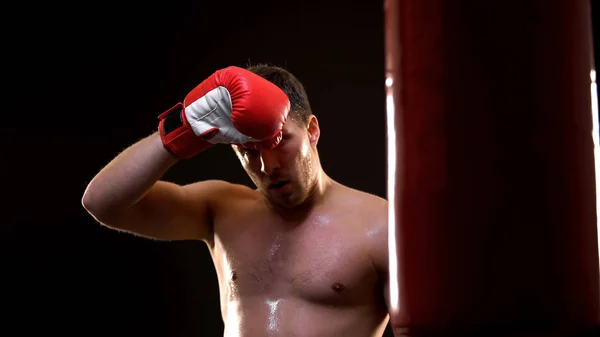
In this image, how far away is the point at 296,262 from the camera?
139 centimetres

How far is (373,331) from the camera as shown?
136cm

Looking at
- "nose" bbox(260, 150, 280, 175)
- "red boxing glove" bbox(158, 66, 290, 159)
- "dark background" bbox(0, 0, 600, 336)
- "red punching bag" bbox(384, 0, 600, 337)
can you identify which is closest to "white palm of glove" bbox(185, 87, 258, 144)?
"red boxing glove" bbox(158, 66, 290, 159)

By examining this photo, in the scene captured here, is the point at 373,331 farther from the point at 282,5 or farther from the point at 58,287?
the point at 282,5

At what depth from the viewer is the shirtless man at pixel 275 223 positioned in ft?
4.00

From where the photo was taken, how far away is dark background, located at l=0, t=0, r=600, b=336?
251 centimetres

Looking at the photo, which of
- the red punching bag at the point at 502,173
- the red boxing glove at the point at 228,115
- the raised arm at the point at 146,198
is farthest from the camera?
the raised arm at the point at 146,198

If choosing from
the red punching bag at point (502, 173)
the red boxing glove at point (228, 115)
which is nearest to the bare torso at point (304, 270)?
the red boxing glove at point (228, 115)

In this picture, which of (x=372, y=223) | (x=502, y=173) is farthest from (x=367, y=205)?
(x=502, y=173)

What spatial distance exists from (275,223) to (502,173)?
3.37 feet

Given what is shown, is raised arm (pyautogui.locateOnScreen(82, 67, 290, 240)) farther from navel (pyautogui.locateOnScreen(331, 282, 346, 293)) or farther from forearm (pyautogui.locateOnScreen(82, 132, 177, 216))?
navel (pyautogui.locateOnScreen(331, 282, 346, 293))

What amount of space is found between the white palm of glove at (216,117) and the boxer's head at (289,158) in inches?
5.9

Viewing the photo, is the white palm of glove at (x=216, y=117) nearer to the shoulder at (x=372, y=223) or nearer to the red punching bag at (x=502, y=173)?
the shoulder at (x=372, y=223)

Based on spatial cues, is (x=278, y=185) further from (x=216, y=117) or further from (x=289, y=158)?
(x=216, y=117)

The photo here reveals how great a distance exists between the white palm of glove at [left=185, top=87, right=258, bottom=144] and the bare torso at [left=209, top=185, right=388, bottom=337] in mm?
333
